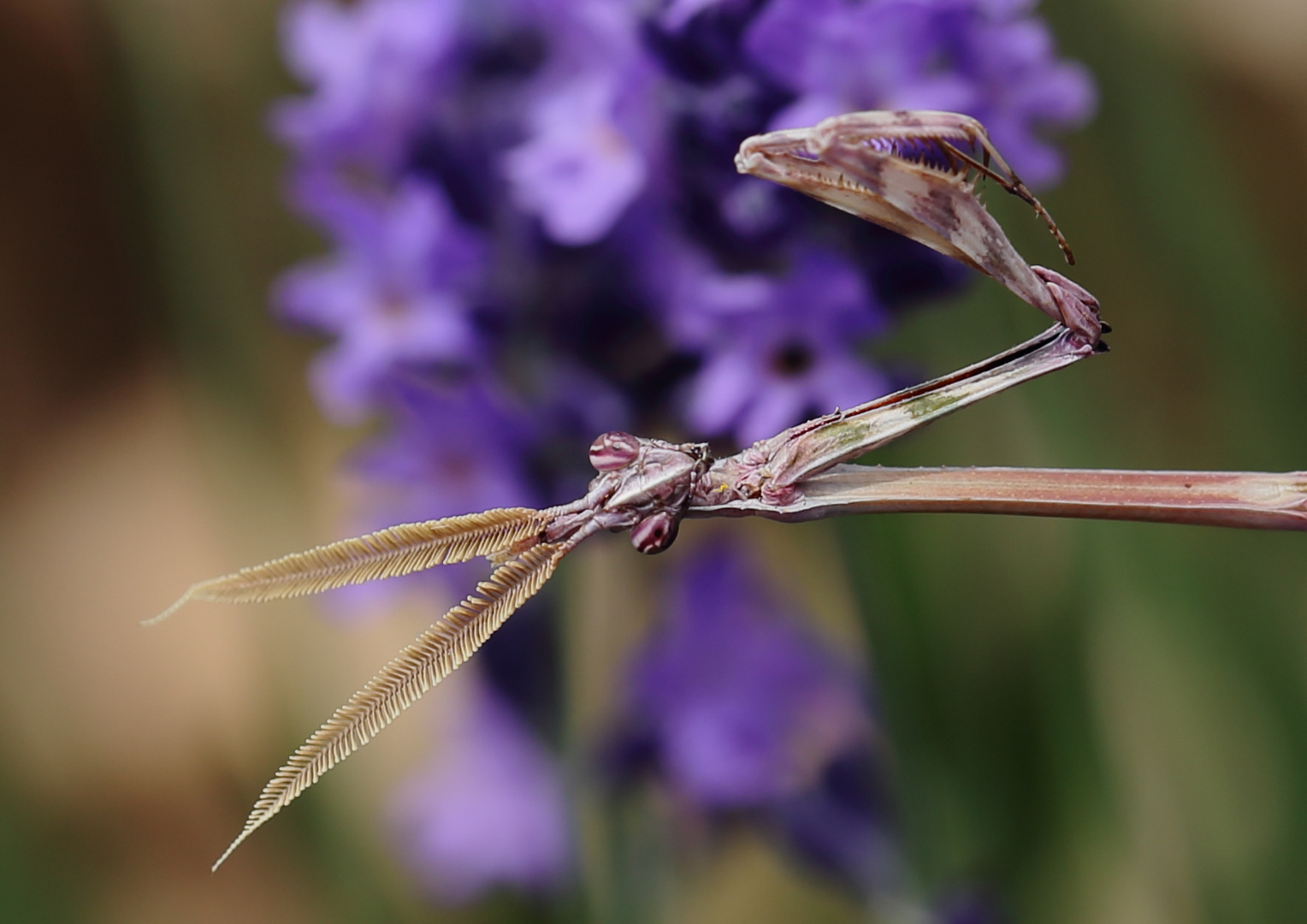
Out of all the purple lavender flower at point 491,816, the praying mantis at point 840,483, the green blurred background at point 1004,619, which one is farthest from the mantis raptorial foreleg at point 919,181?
the purple lavender flower at point 491,816

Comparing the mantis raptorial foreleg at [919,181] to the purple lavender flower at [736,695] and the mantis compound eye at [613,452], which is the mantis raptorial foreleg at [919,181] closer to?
the mantis compound eye at [613,452]

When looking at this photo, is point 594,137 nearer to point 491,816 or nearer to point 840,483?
point 840,483

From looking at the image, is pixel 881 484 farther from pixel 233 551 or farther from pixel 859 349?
pixel 233 551

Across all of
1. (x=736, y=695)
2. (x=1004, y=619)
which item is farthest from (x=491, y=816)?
(x=1004, y=619)

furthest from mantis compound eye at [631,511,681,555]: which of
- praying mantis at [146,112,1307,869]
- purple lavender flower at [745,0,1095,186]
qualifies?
purple lavender flower at [745,0,1095,186]

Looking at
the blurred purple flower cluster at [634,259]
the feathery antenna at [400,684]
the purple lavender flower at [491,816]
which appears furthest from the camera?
the purple lavender flower at [491,816]

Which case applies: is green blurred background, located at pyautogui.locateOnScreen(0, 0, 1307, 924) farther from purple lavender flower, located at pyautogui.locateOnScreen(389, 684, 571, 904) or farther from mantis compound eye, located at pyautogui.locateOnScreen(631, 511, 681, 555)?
mantis compound eye, located at pyautogui.locateOnScreen(631, 511, 681, 555)

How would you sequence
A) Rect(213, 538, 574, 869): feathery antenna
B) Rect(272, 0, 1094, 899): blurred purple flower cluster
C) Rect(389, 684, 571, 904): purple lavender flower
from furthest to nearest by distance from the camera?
Rect(389, 684, 571, 904): purple lavender flower < Rect(272, 0, 1094, 899): blurred purple flower cluster < Rect(213, 538, 574, 869): feathery antenna
